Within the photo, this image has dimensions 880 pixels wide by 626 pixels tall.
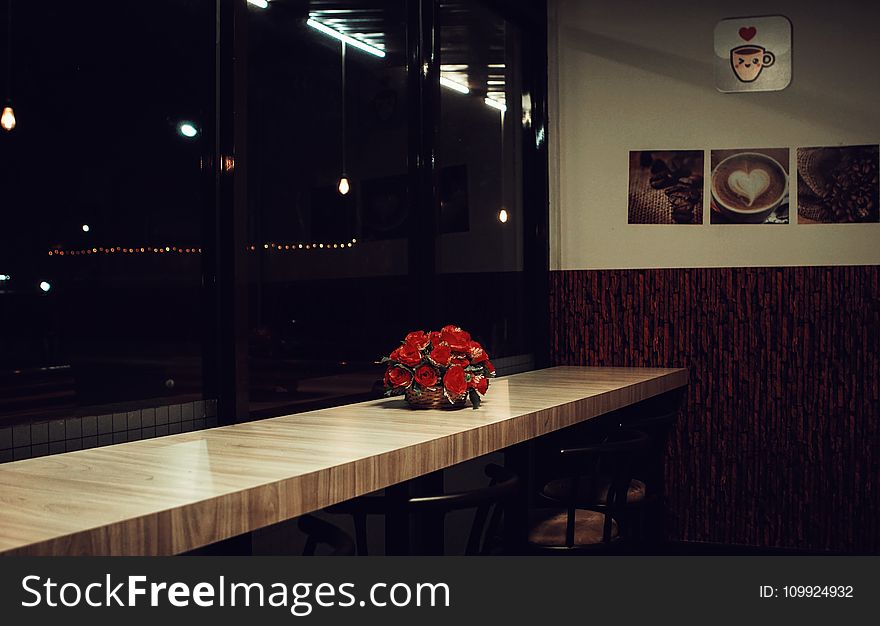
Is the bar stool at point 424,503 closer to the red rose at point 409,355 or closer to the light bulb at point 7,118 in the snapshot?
the red rose at point 409,355

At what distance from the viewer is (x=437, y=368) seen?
262 cm

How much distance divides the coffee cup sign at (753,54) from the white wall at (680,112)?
0.13 ft

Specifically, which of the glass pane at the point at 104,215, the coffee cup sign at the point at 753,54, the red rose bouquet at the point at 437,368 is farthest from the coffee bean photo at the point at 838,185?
the glass pane at the point at 104,215

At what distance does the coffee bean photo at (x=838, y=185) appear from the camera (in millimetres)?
3938

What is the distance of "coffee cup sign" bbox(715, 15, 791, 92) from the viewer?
13.3 feet

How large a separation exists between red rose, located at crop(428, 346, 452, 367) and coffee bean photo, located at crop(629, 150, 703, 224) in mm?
1965

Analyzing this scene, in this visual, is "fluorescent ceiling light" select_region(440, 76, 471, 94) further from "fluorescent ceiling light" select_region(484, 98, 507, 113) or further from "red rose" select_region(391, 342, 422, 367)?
"red rose" select_region(391, 342, 422, 367)

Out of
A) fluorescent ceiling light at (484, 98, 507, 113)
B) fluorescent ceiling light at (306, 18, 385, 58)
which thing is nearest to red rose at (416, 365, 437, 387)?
fluorescent ceiling light at (306, 18, 385, 58)
